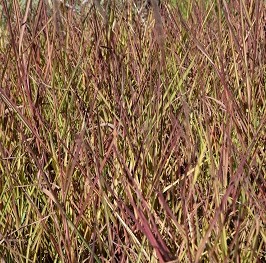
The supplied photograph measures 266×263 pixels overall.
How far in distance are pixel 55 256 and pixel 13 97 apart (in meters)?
0.57

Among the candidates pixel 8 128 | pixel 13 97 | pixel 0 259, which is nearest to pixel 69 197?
pixel 0 259

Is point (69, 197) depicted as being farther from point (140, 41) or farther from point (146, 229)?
point (140, 41)

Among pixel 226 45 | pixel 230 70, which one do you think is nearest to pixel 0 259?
pixel 230 70

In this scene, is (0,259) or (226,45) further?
(226,45)

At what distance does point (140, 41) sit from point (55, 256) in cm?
80

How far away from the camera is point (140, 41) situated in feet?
5.79

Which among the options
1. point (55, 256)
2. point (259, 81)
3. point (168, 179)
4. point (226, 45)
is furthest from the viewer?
point (226, 45)

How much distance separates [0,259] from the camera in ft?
3.38

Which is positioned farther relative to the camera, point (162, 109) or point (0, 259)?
point (162, 109)

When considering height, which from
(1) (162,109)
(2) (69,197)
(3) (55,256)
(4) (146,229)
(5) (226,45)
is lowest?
(3) (55,256)

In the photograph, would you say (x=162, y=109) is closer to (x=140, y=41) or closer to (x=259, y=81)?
(x=259, y=81)

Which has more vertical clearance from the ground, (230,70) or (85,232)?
(230,70)

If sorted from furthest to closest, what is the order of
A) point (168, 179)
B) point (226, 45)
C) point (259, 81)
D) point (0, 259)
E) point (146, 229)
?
point (226, 45) < point (259, 81) < point (168, 179) < point (0, 259) < point (146, 229)

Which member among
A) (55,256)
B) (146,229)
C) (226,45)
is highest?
(226,45)
